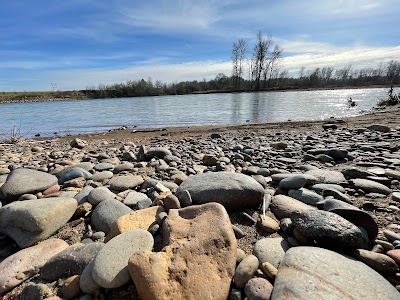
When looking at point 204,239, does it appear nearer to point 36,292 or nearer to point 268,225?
point 268,225

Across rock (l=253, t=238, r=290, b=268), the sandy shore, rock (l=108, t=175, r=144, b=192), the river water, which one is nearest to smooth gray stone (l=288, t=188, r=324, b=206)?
rock (l=253, t=238, r=290, b=268)

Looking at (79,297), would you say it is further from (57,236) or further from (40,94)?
(40,94)

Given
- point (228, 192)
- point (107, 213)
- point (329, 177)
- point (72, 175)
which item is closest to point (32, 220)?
point (107, 213)

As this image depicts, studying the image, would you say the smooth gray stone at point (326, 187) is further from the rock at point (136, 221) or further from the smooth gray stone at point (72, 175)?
the smooth gray stone at point (72, 175)

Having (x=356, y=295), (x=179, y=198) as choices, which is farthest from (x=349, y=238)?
(x=179, y=198)

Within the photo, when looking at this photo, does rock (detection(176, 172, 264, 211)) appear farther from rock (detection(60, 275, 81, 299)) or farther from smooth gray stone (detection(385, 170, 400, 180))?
smooth gray stone (detection(385, 170, 400, 180))

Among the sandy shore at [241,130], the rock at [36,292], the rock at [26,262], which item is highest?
the rock at [26,262]

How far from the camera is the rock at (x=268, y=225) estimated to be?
2029 millimetres

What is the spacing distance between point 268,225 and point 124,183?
1.83 metres

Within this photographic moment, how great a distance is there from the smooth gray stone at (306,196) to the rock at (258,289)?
1277 millimetres

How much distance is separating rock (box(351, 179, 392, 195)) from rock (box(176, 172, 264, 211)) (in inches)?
50.6

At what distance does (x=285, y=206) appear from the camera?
233 centimetres

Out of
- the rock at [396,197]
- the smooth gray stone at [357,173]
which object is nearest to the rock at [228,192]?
the rock at [396,197]

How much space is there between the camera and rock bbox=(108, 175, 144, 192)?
2984mm
